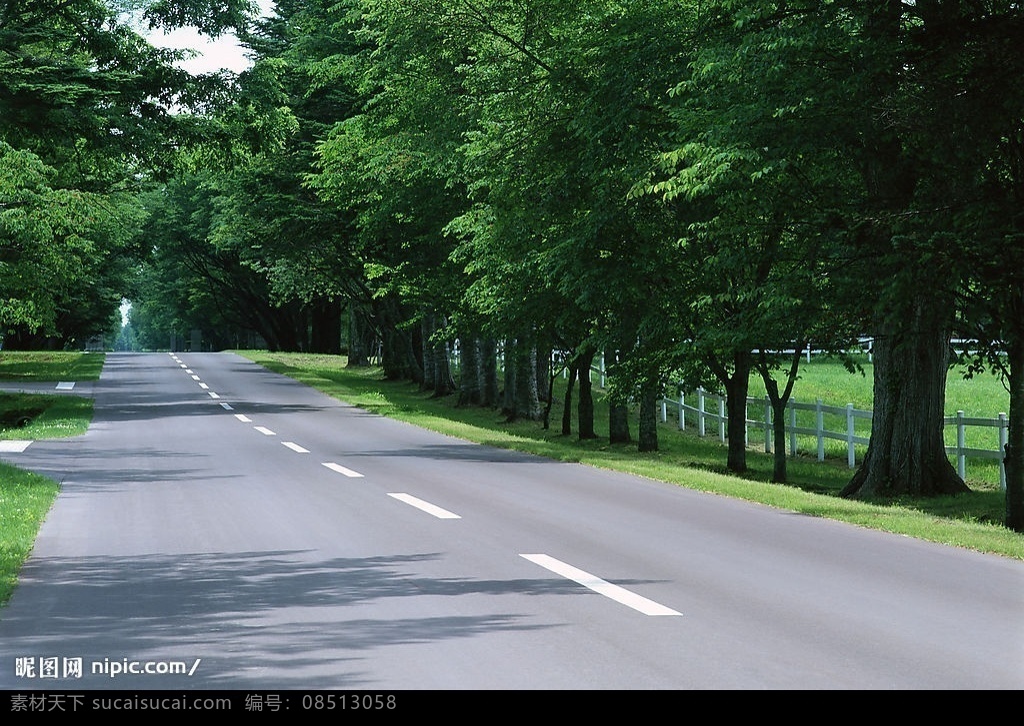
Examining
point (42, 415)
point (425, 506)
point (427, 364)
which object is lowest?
point (42, 415)

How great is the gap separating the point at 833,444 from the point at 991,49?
17615mm

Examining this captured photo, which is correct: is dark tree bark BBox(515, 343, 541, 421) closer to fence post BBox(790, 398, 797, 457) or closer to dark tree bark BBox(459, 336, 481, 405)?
dark tree bark BBox(459, 336, 481, 405)

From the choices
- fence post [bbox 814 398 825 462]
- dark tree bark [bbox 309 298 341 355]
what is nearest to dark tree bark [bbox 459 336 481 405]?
fence post [bbox 814 398 825 462]

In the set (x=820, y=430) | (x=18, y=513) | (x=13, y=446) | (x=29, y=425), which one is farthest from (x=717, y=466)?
(x=29, y=425)

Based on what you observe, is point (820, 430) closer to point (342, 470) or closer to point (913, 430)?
point (913, 430)

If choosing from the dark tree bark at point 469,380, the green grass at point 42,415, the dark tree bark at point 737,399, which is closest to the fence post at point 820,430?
the dark tree bark at point 737,399

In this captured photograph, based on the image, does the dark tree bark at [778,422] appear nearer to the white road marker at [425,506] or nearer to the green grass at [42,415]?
the white road marker at [425,506]

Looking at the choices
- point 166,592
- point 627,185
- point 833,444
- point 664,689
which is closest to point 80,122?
point 627,185

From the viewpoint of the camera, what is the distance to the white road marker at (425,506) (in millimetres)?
13234

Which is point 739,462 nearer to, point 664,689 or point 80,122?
point 80,122

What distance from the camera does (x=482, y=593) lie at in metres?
8.63

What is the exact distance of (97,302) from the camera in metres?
80.4

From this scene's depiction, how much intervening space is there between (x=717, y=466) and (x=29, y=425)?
50.0ft

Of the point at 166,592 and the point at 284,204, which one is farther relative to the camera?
the point at 284,204
